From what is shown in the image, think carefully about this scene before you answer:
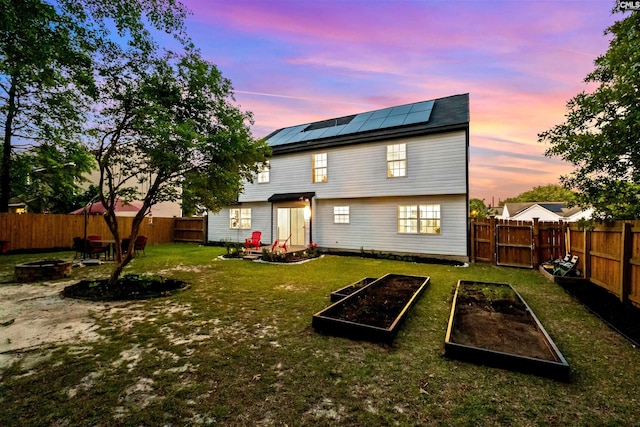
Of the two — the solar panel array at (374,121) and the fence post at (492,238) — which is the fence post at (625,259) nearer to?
the fence post at (492,238)

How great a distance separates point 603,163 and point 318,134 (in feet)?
38.6

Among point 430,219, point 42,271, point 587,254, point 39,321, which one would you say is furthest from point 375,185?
point 42,271

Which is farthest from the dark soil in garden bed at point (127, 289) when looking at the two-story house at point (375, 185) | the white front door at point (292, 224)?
the white front door at point (292, 224)

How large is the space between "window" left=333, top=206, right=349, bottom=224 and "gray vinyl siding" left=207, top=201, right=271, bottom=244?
4278mm

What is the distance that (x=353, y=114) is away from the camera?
1681cm

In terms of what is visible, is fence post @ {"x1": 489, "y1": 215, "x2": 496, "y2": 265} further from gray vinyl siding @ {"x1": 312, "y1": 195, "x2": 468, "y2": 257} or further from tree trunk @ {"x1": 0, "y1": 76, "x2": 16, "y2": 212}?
tree trunk @ {"x1": 0, "y1": 76, "x2": 16, "y2": 212}

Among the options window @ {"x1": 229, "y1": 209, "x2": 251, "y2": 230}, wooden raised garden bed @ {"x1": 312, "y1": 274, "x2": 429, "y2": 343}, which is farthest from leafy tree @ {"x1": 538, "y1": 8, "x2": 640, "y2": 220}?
window @ {"x1": 229, "y1": 209, "x2": 251, "y2": 230}

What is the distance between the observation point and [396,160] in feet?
40.5

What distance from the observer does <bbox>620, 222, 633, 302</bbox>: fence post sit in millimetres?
5301

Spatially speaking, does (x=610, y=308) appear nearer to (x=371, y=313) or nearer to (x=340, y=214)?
(x=371, y=313)

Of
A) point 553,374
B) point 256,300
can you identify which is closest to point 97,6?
point 256,300

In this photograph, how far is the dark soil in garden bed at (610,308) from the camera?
13.9 feet

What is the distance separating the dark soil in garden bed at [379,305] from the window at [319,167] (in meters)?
8.09

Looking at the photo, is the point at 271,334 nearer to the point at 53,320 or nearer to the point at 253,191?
the point at 53,320
